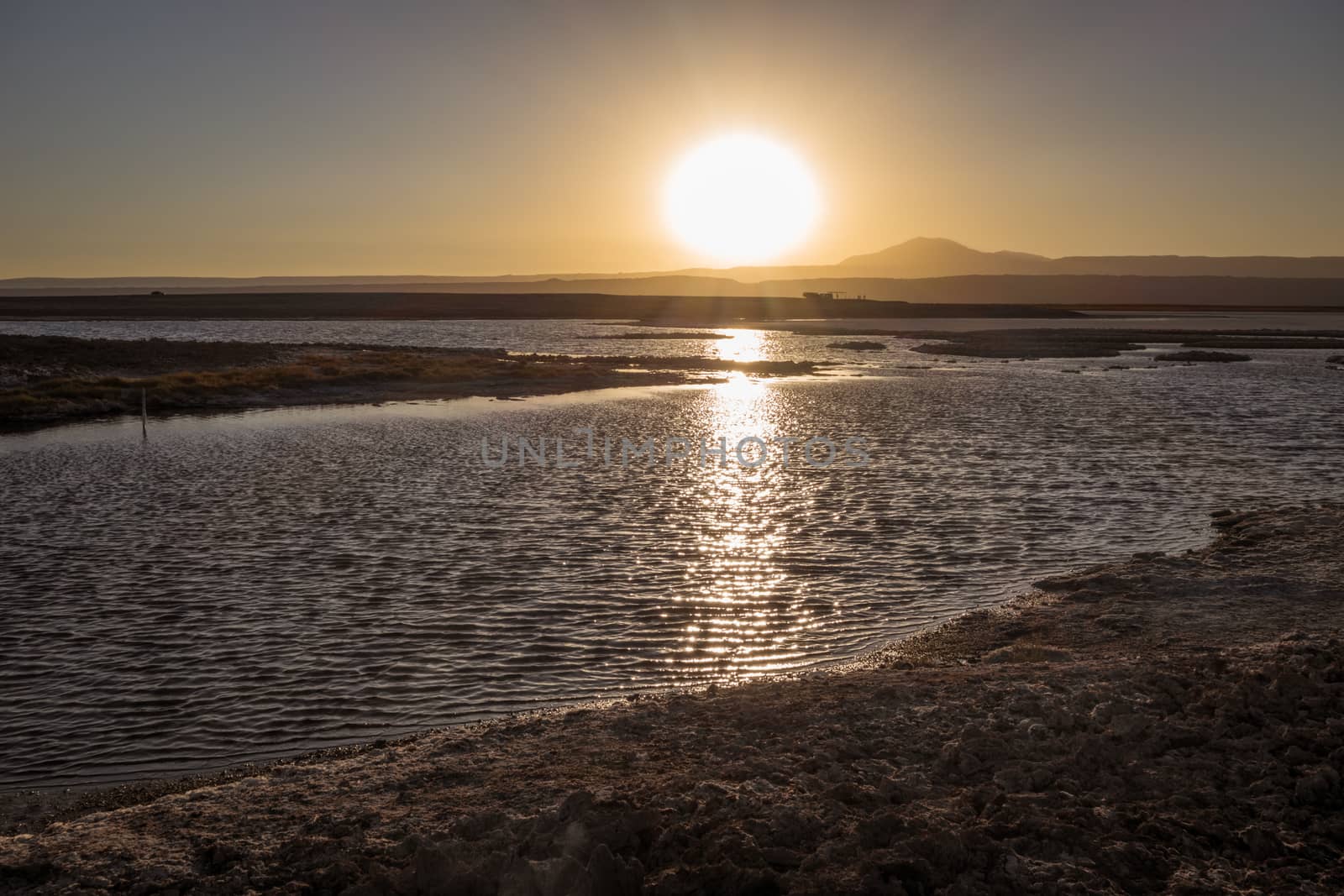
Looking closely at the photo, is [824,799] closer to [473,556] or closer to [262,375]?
[473,556]

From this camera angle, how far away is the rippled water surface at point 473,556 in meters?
8.18

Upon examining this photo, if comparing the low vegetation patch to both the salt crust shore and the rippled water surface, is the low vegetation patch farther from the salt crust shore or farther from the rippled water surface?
the salt crust shore

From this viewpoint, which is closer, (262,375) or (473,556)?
(473,556)

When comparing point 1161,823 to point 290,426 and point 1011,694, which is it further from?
point 290,426

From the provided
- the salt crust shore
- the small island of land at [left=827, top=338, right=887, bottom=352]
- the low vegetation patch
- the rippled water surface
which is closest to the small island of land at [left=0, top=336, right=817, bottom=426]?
the rippled water surface

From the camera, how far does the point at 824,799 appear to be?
559cm

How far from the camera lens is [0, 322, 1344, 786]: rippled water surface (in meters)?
8.18

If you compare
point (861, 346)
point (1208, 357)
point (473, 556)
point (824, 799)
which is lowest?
point (473, 556)

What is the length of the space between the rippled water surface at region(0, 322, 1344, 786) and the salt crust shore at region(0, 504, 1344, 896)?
47.1 inches

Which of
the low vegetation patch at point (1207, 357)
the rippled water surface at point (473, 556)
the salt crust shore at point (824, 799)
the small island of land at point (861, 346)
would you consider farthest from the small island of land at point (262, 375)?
the salt crust shore at point (824, 799)

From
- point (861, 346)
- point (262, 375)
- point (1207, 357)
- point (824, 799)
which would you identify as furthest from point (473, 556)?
point (861, 346)

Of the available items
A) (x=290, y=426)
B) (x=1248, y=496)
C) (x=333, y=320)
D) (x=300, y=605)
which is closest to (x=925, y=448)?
(x=1248, y=496)

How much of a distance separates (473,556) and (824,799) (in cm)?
775

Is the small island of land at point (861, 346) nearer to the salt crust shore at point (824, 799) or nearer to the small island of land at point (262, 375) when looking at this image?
the small island of land at point (262, 375)
